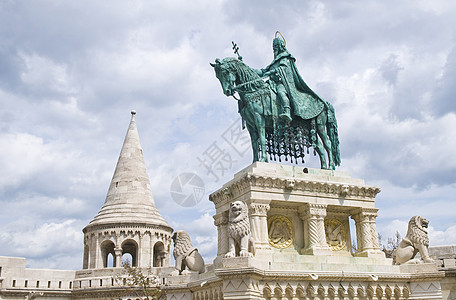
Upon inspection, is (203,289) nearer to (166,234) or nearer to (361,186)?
(361,186)

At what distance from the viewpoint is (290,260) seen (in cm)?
1374

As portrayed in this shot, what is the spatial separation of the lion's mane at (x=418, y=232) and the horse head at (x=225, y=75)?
7067mm

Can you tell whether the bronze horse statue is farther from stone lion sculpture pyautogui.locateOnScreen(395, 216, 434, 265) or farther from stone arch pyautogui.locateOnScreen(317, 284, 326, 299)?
stone arch pyautogui.locateOnScreen(317, 284, 326, 299)

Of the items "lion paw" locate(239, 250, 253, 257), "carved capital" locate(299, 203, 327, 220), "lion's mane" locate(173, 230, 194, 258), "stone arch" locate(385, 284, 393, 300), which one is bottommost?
"stone arch" locate(385, 284, 393, 300)

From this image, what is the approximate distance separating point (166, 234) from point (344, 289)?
86.3 ft

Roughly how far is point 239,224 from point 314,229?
10.3 feet

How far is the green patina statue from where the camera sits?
1598 cm

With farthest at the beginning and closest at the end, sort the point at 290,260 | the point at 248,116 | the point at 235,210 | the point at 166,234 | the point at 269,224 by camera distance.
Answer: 1. the point at 166,234
2. the point at 248,116
3. the point at 269,224
4. the point at 290,260
5. the point at 235,210

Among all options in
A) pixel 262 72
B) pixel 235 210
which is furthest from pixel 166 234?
pixel 235 210

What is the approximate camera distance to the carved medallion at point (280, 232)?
14.7m

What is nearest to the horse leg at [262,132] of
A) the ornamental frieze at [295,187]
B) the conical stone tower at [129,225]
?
the ornamental frieze at [295,187]

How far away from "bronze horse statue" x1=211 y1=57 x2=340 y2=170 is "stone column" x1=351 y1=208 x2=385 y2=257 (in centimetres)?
187

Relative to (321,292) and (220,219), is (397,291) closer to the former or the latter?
(321,292)

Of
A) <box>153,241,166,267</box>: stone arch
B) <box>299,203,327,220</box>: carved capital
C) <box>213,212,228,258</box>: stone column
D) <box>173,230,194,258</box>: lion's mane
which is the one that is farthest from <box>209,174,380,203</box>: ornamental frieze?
<box>153,241,166,267</box>: stone arch
